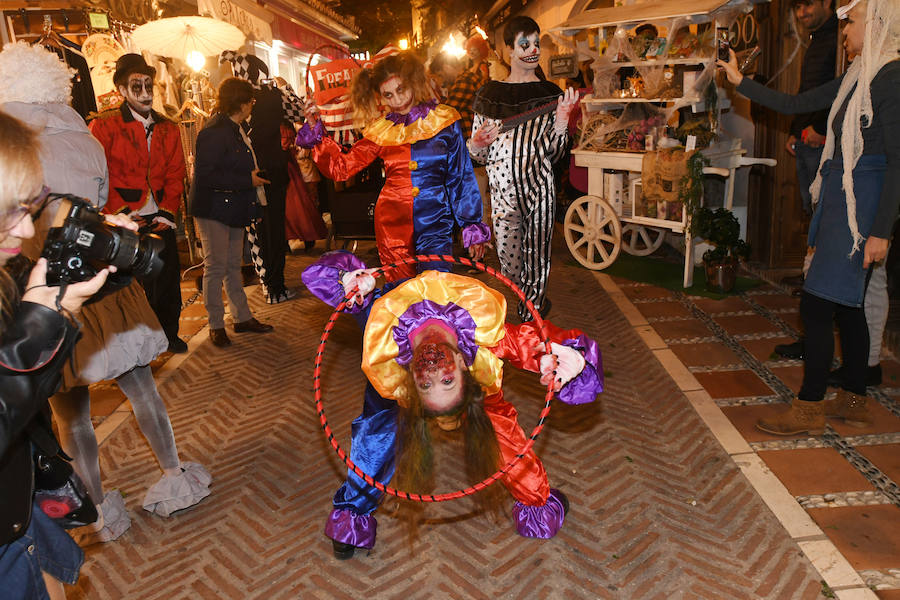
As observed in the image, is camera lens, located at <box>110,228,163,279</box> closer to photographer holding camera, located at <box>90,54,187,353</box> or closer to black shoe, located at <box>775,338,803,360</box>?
photographer holding camera, located at <box>90,54,187,353</box>

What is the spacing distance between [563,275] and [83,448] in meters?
5.28

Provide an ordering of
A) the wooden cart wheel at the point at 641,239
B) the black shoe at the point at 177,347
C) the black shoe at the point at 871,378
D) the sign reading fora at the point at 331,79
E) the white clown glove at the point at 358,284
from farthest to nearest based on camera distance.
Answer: the wooden cart wheel at the point at 641,239, the sign reading fora at the point at 331,79, the black shoe at the point at 177,347, the black shoe at the point at 871,378, the white clown glove at the point at 358,284

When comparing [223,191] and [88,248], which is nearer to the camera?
[88,248]

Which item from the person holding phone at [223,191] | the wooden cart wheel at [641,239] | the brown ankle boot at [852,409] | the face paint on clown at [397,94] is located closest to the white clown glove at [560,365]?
the face paint on clown at [397,94]

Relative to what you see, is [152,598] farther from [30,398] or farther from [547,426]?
[547,426]

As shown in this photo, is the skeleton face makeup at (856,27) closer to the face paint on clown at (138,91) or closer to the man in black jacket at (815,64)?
the man in black jacket at (815,64)

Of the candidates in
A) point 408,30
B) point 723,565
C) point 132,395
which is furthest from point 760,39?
point 408,30

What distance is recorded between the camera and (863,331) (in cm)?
367

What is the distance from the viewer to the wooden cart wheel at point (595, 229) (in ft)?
22.9

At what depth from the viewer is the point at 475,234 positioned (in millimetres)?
3836

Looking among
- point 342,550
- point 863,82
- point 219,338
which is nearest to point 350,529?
point 342,550

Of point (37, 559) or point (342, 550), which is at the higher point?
point (37, 559)

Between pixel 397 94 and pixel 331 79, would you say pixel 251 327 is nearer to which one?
pixel 331 79

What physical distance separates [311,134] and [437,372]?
2118 millimetres
